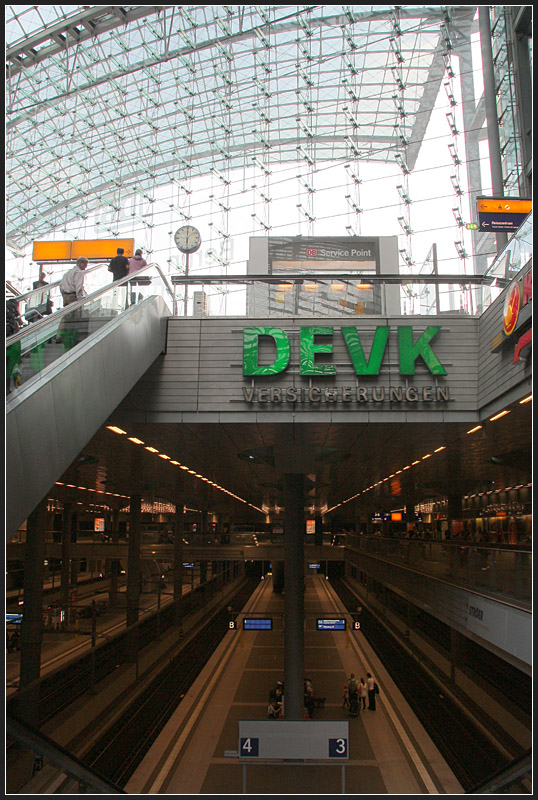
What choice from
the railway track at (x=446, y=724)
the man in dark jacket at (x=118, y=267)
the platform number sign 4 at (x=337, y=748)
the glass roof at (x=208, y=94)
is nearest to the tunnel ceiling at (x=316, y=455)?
the man in dark jacket at (x=118, y=267)

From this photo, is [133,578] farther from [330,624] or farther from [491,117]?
[491,117]

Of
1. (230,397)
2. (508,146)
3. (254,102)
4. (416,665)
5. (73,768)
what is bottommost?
(416,665)

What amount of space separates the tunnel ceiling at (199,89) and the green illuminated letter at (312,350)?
65.3 feet

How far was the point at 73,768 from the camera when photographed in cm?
977

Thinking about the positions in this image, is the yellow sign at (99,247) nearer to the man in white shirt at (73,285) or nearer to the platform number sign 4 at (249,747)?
the man in white shirt at (73,285)

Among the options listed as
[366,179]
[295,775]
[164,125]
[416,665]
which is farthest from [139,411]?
[164,125]

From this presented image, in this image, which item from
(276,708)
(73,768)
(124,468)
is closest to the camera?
(73,768)

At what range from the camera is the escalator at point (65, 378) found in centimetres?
544

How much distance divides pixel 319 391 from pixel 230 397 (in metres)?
1.60

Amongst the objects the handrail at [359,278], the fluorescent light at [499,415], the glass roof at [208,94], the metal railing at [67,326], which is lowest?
the fluorescent light at [499,415]

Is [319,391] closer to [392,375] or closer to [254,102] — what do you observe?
[392,375]

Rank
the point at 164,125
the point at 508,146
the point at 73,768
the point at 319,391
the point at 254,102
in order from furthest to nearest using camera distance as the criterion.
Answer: the point at 164,125, the point at 254,102, the point at 508,146, the point at 319,391, the point at 73,768

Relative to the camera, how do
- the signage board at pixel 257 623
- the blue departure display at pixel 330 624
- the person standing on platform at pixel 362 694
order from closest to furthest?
the person standing on platform at pixel 362 694 → the blue departure display at pixel 330 624 → the signage board at pixel 257 623

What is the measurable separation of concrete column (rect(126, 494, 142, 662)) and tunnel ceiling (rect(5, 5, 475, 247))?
2068 cm
